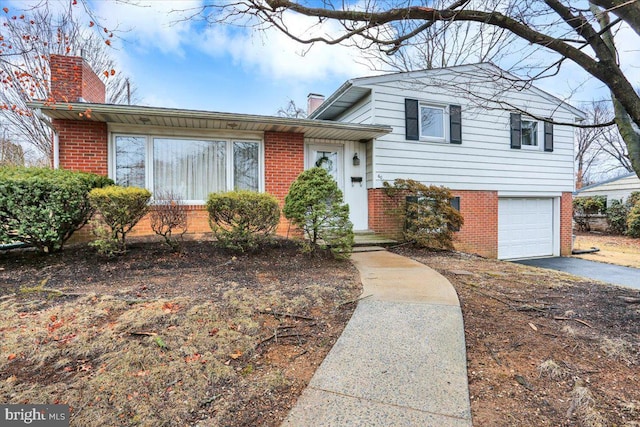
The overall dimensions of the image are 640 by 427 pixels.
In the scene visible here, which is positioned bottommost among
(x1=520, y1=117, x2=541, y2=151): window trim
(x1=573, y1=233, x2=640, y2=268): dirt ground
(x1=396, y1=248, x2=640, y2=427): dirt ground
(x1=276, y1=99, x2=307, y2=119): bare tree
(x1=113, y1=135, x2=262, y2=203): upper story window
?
(x1=573, y1=233, x2=640, y2=268): dirt ground

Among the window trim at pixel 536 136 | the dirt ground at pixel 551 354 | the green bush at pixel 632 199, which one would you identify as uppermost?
the window trim at pixel 536 136

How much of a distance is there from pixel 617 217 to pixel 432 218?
14111mm

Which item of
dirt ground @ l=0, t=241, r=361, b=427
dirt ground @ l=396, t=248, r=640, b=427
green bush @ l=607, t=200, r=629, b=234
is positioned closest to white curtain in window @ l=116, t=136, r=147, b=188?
dirt ground @ l=0, t=241, r=361, b=427

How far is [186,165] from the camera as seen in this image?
728 centimetres

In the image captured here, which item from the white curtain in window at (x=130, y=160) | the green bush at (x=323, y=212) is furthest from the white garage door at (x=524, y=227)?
the white curtain in window at (x=130, y=160)

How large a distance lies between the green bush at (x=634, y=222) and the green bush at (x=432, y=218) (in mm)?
11979

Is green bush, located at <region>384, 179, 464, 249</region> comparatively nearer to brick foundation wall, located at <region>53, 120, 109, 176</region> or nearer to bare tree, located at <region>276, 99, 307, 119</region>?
brick foundation wall, located at <region>53, 120, 109, 176</region>

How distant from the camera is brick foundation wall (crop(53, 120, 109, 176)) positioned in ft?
20.8

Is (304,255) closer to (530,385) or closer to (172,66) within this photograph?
(530,385)

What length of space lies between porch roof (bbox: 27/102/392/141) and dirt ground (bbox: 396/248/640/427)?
14.7 ft

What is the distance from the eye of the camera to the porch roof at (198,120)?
5.84 m

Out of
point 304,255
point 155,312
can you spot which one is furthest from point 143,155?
Answer: point 155,312

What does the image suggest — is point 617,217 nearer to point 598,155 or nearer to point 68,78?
point 598,155

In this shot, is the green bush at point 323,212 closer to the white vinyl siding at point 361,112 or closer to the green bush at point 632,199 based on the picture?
the white vinyl siding at point 361,112
